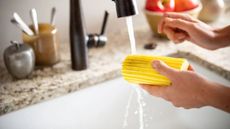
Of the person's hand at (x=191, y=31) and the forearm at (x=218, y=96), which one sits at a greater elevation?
the person's hand at (x=191, y=31)

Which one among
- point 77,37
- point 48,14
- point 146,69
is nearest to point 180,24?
point 146,69

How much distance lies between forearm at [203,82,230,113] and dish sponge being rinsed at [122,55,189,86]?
0.08 metres

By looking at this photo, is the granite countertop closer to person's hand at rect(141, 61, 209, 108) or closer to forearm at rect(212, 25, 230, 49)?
forearm at rect(212, 25, 230, 49)

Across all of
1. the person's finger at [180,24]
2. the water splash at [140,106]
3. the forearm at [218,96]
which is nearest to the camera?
the forearm at [218,96]

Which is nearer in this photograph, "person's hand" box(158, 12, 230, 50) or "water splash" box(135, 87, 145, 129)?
"person's hand" box(158, 12, 230, 50)

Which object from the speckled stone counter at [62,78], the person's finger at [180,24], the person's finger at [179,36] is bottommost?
the speckled stone counter at [62,78]

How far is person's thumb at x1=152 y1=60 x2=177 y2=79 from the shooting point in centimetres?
61

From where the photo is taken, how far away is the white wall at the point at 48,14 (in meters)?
0.90

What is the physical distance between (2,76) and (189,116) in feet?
1.75

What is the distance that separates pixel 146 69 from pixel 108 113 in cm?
24

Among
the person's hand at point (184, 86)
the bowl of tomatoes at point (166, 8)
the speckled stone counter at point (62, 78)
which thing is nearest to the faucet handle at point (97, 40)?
the speckled stone counter at point (62, 78)

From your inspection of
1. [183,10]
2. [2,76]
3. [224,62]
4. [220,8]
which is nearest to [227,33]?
[224,62]

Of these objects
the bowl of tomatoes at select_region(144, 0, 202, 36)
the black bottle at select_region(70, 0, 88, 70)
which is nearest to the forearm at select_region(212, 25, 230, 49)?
the bowl of tomatoes at select_region(144, 0, 202, 36)

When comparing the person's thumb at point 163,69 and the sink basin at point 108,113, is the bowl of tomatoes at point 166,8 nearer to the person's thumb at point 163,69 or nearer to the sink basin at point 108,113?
the sink basin at point 108,113
